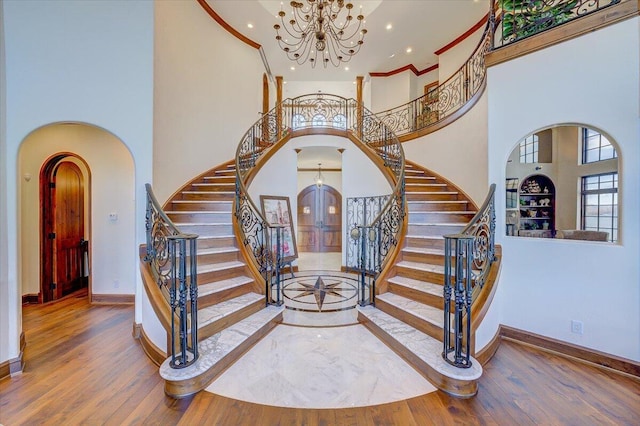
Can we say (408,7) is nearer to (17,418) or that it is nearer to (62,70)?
(62,70)

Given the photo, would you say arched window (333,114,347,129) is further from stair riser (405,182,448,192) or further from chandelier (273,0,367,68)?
stair riser (405,182,448,192)

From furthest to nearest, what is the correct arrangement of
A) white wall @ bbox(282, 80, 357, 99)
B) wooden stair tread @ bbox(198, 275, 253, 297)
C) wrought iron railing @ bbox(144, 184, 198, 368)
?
1. white wall @ bbox(282, 80, 357, 99)
2. wooden stair tread @ bbox(198, 275, 253, 297)
3. wrought iron railing @ bbox(144, 184, 198, 368)

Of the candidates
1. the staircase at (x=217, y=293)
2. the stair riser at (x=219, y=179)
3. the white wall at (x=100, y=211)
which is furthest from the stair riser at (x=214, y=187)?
the white wall at (x=100, y=211)

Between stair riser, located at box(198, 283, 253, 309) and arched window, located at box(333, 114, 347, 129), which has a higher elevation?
arched window, located at box(333, 114, 347, 129)

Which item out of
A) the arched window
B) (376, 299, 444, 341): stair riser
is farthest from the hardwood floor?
the arched window

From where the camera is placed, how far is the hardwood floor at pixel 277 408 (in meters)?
2.02

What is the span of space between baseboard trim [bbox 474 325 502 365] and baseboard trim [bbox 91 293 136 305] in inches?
202

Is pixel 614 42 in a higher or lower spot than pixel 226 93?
lower

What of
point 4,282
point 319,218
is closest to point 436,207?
point 319,218

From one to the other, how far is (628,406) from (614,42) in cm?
338

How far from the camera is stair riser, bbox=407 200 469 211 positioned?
4.79m

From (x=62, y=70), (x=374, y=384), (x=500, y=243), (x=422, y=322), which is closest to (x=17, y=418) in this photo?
(x=374, y=384)

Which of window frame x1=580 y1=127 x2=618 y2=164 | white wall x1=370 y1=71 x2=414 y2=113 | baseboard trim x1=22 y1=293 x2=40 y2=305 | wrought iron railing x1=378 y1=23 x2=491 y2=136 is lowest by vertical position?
baseboard trim x1=22 y1=293 x2=40 y2=305

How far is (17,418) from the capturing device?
203 centimetres
